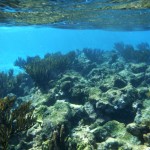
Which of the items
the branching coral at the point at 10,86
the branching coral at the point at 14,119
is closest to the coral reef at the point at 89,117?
the branching coral at the point at 14,119

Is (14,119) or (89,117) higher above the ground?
(14,119)

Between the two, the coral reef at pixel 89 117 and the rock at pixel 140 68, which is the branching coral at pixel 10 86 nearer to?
the coral reef at pixel 89 117

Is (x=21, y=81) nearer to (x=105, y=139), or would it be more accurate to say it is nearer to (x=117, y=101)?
(x=117, y=101)

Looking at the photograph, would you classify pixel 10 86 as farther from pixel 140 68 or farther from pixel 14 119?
pixel 140 68

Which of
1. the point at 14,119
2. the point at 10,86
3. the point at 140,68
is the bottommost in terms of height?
the point at 10,86

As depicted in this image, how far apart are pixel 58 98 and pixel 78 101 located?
1357 millimetres

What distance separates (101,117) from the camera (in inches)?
405

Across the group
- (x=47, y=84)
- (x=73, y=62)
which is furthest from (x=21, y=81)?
(x=73, y=62)

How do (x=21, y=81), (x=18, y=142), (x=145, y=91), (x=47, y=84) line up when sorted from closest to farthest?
(x=18, y=142)
(x=145, y=91)
(x=47, y=84)
(x=21, y=81)

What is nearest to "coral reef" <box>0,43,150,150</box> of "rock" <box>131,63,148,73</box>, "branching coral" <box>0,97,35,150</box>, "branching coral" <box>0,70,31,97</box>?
"branching coral" <box>0,97,35,150</box>

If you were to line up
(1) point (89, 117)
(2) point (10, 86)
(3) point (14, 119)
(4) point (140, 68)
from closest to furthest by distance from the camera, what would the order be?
(3) point (14, 119), (1) point (89, 117), (2) point (10, 86), (4) point (140, 68)

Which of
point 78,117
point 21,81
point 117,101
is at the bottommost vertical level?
point 21,81

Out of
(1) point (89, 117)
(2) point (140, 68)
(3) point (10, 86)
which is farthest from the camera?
(2) point (140, 68)

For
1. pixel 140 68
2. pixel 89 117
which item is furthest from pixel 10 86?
pixel 140 68
